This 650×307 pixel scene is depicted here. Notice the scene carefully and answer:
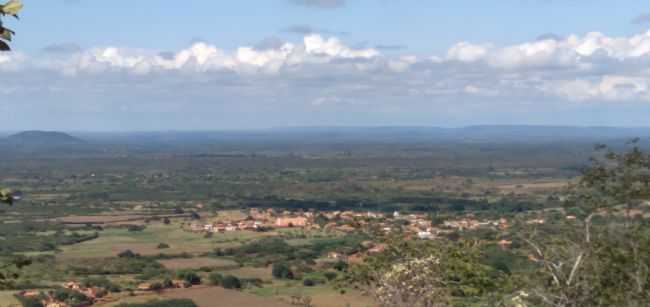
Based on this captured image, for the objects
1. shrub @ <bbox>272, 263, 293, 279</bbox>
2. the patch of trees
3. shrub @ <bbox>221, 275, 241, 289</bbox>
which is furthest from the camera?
the patch of trees

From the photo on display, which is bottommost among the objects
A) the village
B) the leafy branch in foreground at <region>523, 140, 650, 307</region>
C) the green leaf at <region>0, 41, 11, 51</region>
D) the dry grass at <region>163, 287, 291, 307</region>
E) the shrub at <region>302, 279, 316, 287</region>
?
the village

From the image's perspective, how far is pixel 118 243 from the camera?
58.4 metres

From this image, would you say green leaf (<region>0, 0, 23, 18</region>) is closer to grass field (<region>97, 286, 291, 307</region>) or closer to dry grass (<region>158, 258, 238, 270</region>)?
grass field (<region>97, 286, 291, 307</region>)

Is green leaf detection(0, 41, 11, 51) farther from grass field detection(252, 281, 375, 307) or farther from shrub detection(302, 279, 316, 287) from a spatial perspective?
shrub detection(302, 279, 316, 287)

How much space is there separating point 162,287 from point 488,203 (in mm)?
52245

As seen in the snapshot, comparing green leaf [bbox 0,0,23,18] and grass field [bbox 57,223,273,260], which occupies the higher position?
green leaf [bbox 0,0,23,18]

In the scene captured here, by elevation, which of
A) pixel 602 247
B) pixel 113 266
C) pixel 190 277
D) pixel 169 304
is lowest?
pixel 113 266

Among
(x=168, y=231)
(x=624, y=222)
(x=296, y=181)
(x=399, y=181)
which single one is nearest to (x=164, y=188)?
(x=296, y=181)

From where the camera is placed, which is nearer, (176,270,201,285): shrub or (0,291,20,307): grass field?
(0,291,20,307): grass field

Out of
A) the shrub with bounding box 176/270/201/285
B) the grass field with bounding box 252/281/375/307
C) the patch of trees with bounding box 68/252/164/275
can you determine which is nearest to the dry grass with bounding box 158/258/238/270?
the patch of trees with bounding box 68/252/164/275

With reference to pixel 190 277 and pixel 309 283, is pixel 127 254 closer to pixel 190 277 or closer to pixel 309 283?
pixel 190 277

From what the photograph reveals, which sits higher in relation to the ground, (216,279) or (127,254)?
(216,279)

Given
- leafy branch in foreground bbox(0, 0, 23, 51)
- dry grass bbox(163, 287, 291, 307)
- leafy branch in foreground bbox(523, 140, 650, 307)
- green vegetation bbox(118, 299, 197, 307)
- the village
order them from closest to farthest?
leafy branch in foreground bbox(0, 0, 23, 51), leafy branch in foreground bbox(523, 140, 650, 307), green vegetation bbox(118, 299, 197, 307), dry grass bbox(163, 287, 291, 307), the village

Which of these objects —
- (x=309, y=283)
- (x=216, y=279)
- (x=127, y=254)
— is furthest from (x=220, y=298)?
(x=127, y=254)
